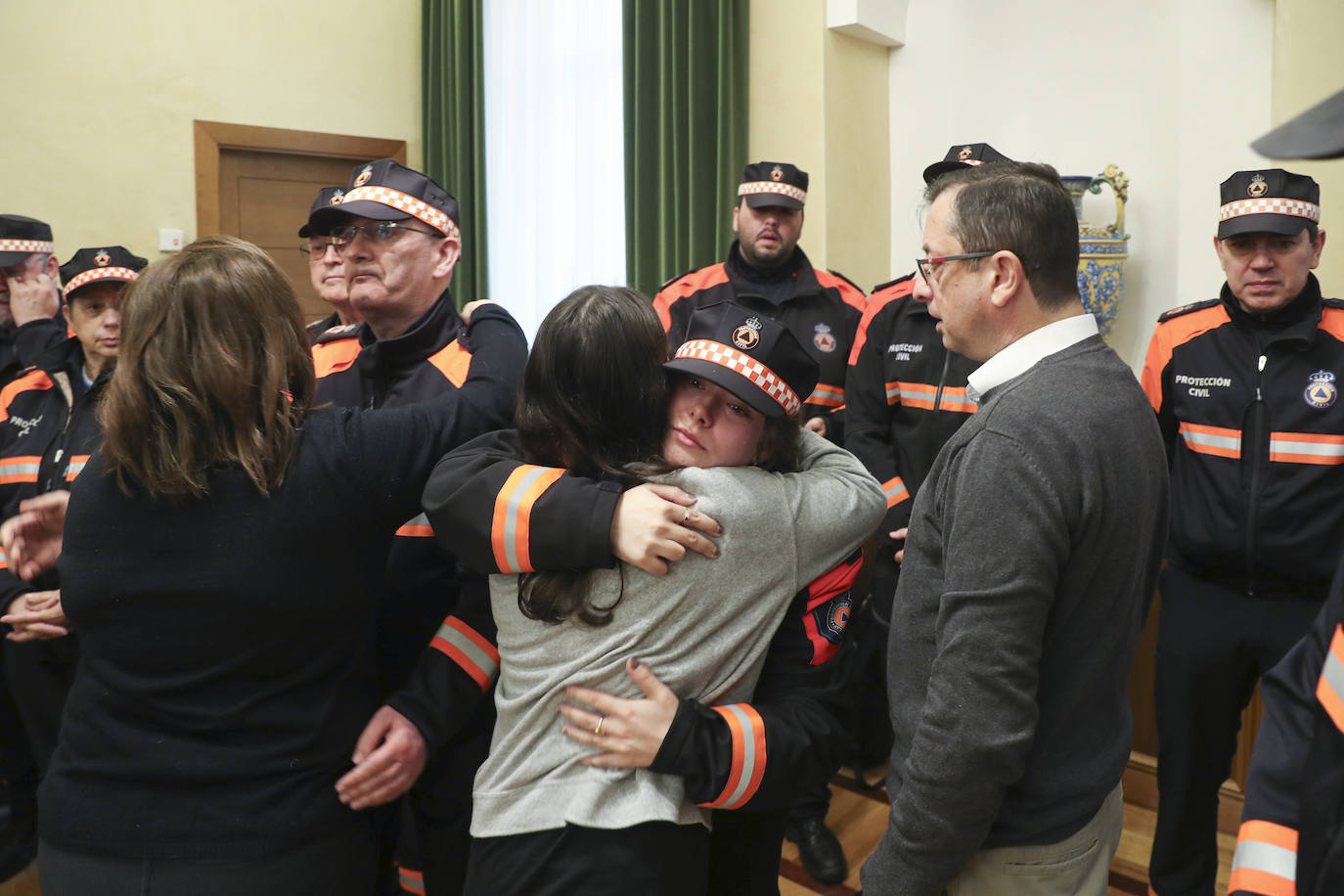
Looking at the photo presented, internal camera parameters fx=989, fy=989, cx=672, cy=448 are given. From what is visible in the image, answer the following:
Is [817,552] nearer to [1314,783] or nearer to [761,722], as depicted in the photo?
[761,722]

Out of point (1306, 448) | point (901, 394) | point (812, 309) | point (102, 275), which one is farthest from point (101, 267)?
point (1306, 448)

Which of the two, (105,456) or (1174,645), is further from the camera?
(1174,645)

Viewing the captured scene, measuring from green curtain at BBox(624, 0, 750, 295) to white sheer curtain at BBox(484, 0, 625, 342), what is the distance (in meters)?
0.27

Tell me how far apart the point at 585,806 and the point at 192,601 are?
0.50 meters

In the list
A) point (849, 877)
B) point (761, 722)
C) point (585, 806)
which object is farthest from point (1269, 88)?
point (585, 806)

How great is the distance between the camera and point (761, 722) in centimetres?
114

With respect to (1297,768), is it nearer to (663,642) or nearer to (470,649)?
(663,642)

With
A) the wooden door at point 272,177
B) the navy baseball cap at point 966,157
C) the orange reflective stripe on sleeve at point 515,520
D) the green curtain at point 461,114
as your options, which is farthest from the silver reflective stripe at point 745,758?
the green curtain at point 461,114

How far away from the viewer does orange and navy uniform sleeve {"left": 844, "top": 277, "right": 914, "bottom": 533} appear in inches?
105

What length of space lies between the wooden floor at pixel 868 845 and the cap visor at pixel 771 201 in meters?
1.85

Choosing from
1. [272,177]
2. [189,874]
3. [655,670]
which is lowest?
[189,874]

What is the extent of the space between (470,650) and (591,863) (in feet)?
1.46

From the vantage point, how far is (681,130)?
13.6 feet

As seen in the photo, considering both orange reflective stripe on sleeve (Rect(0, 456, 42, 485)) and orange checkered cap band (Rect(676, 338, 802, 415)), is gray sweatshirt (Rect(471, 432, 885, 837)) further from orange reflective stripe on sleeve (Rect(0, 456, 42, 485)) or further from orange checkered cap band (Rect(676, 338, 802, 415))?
orange reflective stripe on sleeve (Rect(0, 456, 42, 485))
